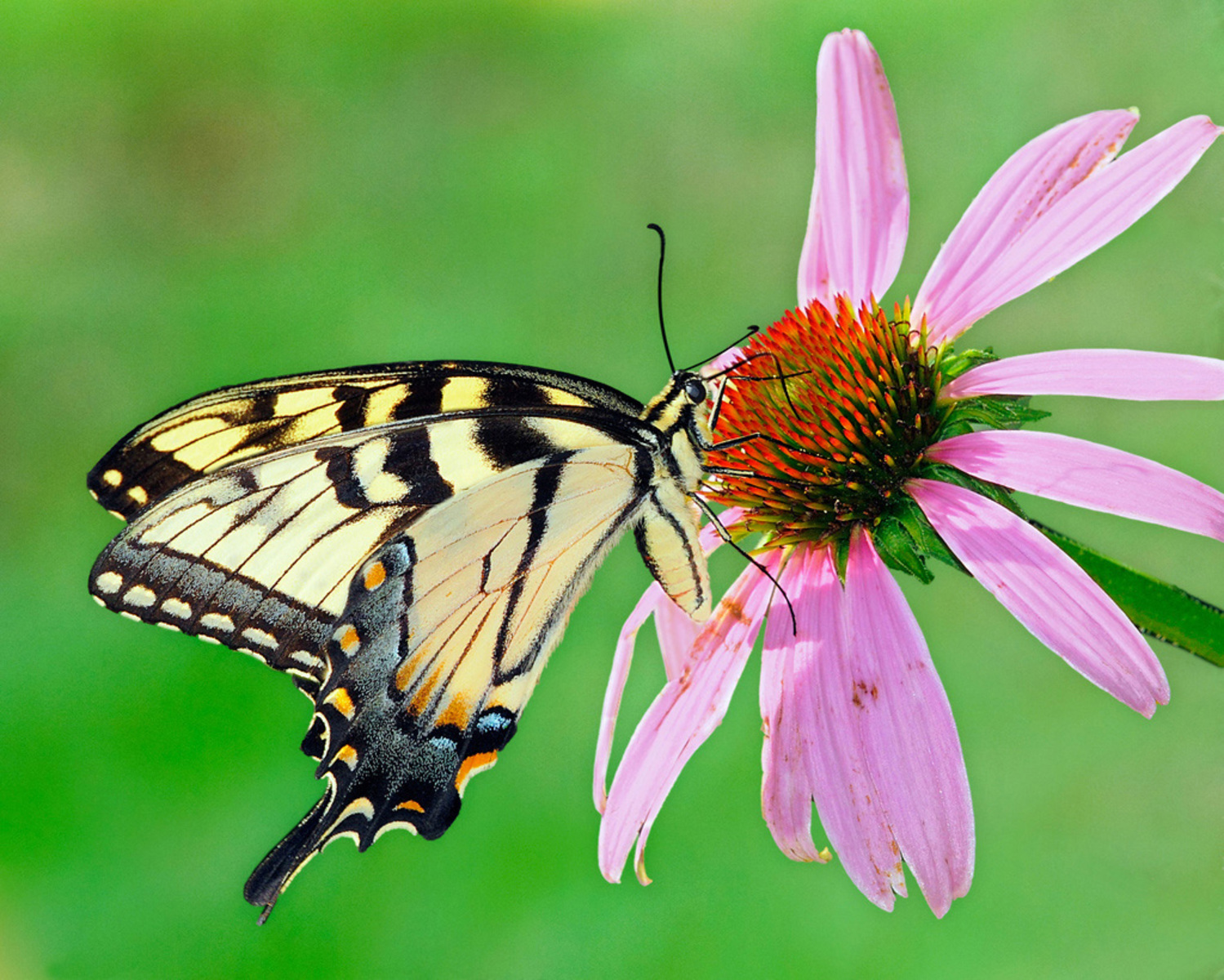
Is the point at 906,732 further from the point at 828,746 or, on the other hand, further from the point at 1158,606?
the point at 1158,606

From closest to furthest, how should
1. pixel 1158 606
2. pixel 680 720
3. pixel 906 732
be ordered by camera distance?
pixel 1158 606 → pixel 906 732 → pixel 680 720

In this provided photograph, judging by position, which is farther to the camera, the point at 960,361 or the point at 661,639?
the point at 661,639

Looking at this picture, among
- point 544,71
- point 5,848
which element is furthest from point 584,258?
point 5,848

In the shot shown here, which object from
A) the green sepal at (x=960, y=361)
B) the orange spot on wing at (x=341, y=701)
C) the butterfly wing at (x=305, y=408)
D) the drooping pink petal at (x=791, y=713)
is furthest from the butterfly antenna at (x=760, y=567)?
the orange spot on wing at (x=341, y=701)

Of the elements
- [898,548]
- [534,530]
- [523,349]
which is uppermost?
[523,349]

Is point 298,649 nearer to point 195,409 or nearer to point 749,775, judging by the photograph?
point 195,409

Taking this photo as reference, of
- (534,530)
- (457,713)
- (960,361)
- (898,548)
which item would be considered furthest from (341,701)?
(960,361)

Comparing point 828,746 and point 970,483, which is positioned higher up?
point 970,483
